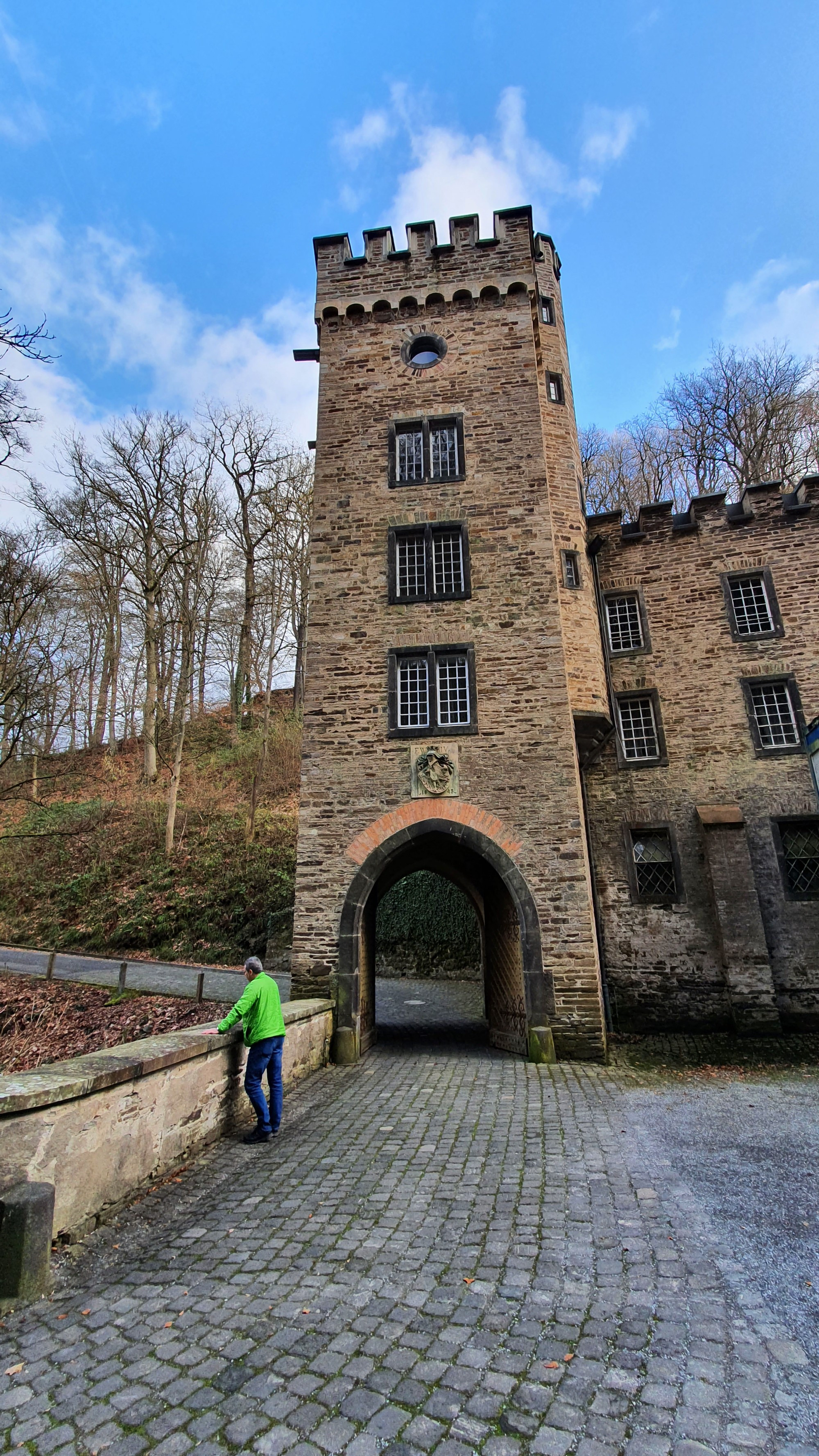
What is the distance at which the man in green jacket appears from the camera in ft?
18.5

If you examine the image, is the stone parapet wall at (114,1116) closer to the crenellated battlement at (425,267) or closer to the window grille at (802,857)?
the window grille at (802,857)

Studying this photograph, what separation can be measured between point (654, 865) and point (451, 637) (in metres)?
6.34

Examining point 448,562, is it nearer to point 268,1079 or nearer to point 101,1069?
point 268,1079

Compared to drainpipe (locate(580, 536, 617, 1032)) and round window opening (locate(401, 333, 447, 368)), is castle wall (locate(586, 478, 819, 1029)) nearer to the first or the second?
drainpipe (locate(580, 536, 617, 1032))

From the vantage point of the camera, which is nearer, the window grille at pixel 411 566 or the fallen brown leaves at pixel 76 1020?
the fallen brown leaves at pixel 76 1020

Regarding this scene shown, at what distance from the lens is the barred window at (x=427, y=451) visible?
12094mm

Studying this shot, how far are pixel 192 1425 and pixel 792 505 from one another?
53.7ft

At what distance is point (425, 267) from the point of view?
13.2 m

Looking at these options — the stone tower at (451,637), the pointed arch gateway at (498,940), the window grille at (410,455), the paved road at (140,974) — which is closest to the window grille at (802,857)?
the stone tower at (451,637)

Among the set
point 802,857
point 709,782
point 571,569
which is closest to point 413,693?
point 571,569

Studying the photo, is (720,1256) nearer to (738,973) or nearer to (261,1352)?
(261,1352)

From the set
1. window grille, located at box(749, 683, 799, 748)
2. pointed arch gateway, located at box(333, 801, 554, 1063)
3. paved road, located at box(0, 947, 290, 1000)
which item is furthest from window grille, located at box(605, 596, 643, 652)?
paved road, located at box(0, 947, 290, 1000)

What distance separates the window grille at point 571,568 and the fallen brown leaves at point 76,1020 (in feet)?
32.0

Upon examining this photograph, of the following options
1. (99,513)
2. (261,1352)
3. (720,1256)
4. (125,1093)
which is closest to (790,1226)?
(720,1256)
